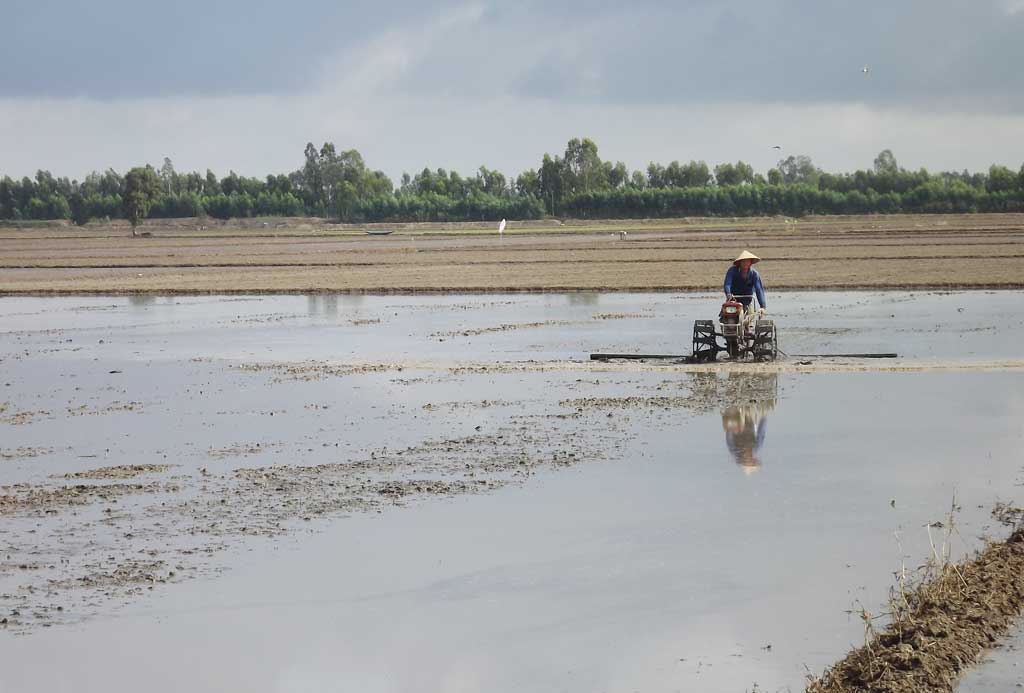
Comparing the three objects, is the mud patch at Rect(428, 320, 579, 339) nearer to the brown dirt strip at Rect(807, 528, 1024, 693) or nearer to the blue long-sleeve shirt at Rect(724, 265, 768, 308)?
the blue long-sleeve shirt at Rect(724, 265, 768, 308)

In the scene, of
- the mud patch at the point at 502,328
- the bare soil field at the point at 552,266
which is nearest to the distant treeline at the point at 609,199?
the bare soil field at the point at 552,266

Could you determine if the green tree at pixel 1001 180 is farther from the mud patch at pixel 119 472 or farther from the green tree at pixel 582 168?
the mud patch at pixel 119 472

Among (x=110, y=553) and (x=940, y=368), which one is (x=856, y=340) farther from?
(x=110, y=553)

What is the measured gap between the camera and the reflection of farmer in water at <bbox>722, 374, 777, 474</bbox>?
581 inches

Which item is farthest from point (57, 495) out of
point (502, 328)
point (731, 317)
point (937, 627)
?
point (502, 328)

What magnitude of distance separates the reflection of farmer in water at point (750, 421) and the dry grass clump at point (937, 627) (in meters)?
4.26

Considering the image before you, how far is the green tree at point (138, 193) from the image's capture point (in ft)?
536

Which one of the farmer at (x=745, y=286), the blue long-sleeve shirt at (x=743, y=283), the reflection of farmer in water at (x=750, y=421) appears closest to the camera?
the reflection of farmer in water at (x=750, y=421)

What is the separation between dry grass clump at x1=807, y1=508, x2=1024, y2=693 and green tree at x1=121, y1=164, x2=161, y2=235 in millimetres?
157969

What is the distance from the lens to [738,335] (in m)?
22.6

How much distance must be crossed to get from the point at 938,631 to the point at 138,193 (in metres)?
163

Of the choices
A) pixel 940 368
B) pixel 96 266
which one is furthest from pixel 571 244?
pixel 940 368

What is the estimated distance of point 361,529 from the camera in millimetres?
12000

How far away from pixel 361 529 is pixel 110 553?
2024 mm
